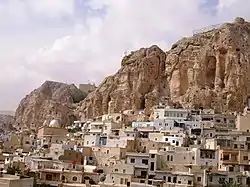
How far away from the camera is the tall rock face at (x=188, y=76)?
179ft

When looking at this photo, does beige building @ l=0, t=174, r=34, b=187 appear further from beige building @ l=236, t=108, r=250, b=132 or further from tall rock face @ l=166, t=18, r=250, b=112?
tall rock face @ l=166, t=18, r=250, b=112

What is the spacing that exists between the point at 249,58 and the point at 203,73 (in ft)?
17.6

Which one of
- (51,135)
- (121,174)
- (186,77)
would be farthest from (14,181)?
(186,77)

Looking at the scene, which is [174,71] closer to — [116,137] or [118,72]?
[118,72]

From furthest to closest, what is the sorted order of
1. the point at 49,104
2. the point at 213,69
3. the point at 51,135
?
the point at 49,104 < the point at 213,69 < the point at 51,135

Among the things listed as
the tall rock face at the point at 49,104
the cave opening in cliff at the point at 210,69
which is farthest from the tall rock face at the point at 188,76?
the tall rock face at the point at 49,104

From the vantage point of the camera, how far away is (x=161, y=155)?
35094mm

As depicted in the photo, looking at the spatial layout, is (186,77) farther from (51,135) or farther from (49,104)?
(49,104)

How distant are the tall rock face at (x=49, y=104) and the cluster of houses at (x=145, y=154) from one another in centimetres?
1625

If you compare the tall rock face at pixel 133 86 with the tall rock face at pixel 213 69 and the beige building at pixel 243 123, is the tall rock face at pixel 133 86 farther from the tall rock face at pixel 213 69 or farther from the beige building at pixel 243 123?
the beige building at pixel 243 123

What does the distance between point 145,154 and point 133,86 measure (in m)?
26.9

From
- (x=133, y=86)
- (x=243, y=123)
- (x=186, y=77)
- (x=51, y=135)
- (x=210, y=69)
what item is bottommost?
(x=51, y=135)

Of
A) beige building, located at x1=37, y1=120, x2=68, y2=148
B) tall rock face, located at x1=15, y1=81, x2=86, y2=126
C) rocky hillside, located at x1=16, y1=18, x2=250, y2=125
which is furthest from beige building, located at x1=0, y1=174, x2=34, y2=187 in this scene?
tall rock face, located at x1=15, y1=81, x2=86, y2=126

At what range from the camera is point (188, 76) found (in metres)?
57.7
